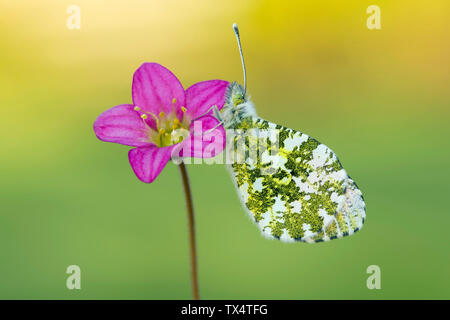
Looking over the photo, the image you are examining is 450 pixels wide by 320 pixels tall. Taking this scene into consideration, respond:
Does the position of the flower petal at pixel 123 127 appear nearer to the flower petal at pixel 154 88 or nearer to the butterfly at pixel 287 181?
the flower petal at pixel 154 88

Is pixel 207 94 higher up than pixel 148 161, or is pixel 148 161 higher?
pixel 207 94

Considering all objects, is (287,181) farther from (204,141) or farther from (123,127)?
(123,127)

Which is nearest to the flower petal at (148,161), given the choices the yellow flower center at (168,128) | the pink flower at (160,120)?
the pink flower at (160,120)

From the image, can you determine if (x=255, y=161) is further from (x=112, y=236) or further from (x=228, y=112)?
(x=112, y=236)

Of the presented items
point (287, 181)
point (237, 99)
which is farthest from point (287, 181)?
point (237, 99)

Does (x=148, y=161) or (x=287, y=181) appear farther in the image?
(x=287, y=181)

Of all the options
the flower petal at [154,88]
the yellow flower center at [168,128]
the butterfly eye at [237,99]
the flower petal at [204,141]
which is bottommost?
the flower petal at [204,141]
